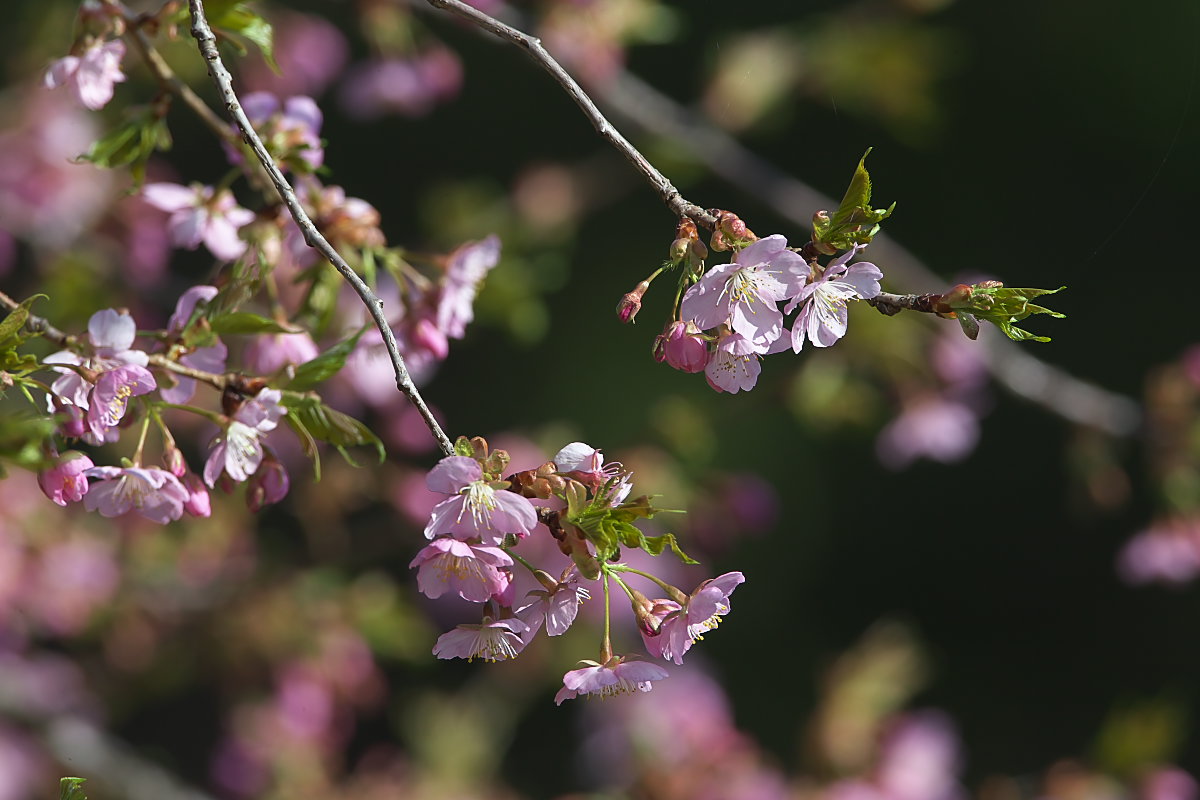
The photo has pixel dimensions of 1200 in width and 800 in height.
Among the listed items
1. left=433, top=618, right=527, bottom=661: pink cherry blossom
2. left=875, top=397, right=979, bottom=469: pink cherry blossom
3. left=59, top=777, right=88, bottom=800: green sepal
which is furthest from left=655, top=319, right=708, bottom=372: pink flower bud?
left=875, top=397, right=979, bottom=469: pink cherry blossom

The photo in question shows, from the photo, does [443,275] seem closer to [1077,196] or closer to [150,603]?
[150,603]

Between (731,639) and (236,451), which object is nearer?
(236,451)

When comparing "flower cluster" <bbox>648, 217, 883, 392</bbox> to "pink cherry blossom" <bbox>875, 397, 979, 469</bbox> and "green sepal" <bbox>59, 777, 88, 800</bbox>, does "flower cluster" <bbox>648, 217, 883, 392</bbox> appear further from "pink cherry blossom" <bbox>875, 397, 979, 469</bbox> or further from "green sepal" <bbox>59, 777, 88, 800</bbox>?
"pink cherry blossom" <bbox>875, 397, 979, 469</bbox>

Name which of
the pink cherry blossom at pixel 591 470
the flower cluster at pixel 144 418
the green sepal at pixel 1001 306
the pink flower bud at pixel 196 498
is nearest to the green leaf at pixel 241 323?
the flower cluster at pixel 144 418

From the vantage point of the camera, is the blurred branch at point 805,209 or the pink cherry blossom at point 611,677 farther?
the blurred branch at point 805,209

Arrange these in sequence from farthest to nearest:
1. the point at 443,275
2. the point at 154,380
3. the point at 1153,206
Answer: the point at 1153,206 < the point at 443,275 < the point at 154,380

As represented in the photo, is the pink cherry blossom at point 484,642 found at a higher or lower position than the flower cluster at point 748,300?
lower

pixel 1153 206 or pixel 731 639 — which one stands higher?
pixel 1153 206

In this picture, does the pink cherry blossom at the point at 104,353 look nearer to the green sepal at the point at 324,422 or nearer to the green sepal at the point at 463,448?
the green sepal at the point at 324,422

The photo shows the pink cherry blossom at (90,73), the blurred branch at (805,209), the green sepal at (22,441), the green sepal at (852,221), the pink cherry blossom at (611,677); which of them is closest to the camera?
the green sepal at (22,441)

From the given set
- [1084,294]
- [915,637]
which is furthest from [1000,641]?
[1084,294]
